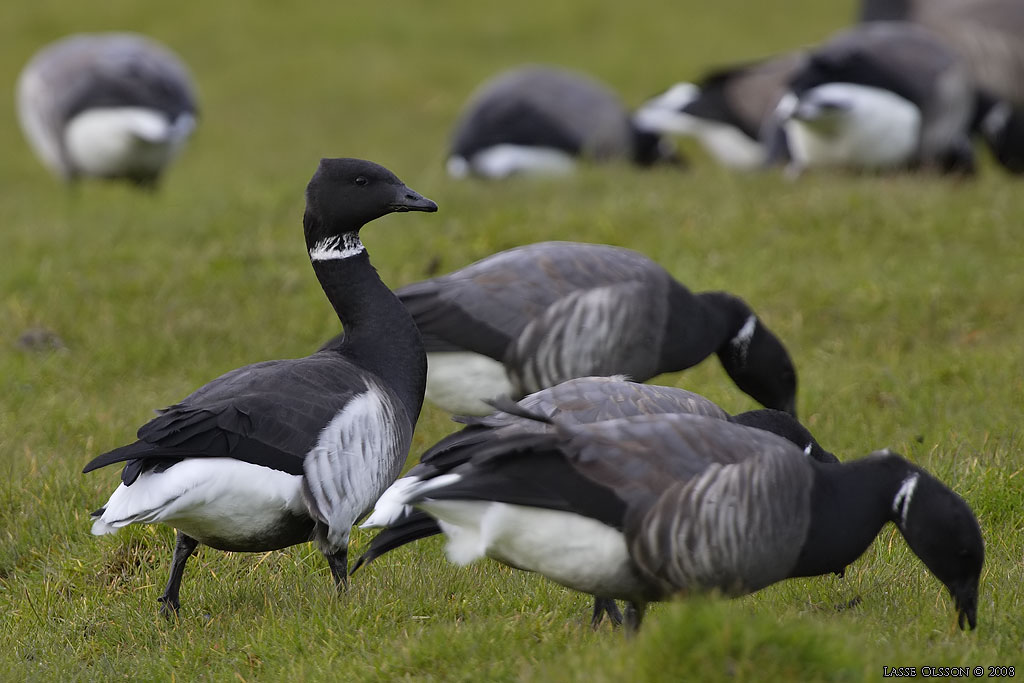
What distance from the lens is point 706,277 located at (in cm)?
923

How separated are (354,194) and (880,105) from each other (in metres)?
8.10

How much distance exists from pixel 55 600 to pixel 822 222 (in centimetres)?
669

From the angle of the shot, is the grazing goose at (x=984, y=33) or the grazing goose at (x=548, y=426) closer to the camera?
the grazing goose at (x=548, y=426)

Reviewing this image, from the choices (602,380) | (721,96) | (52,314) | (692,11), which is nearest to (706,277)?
(602,380)

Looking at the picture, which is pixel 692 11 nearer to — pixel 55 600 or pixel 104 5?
pixel 104 5

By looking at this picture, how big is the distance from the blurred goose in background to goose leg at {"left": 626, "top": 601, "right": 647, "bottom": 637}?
34.8 feet

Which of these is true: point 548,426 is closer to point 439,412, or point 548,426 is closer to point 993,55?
point 439,412

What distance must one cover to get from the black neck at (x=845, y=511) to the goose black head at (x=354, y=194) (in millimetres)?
2211

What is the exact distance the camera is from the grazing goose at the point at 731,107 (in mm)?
15555

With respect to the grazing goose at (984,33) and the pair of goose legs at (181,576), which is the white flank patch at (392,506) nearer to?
the pair of goose legs at (181,576)

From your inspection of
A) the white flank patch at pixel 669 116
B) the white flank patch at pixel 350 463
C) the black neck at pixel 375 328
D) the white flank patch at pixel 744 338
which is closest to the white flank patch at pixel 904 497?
the white flank patch at pixel 350 463

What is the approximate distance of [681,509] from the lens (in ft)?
13.3

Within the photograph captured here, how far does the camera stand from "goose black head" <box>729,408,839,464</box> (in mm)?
5156

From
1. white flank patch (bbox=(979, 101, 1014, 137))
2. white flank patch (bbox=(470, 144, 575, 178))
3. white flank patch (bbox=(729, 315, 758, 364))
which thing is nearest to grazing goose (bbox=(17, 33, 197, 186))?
white flank patch (bbox=(470, 144, 575, 178))
